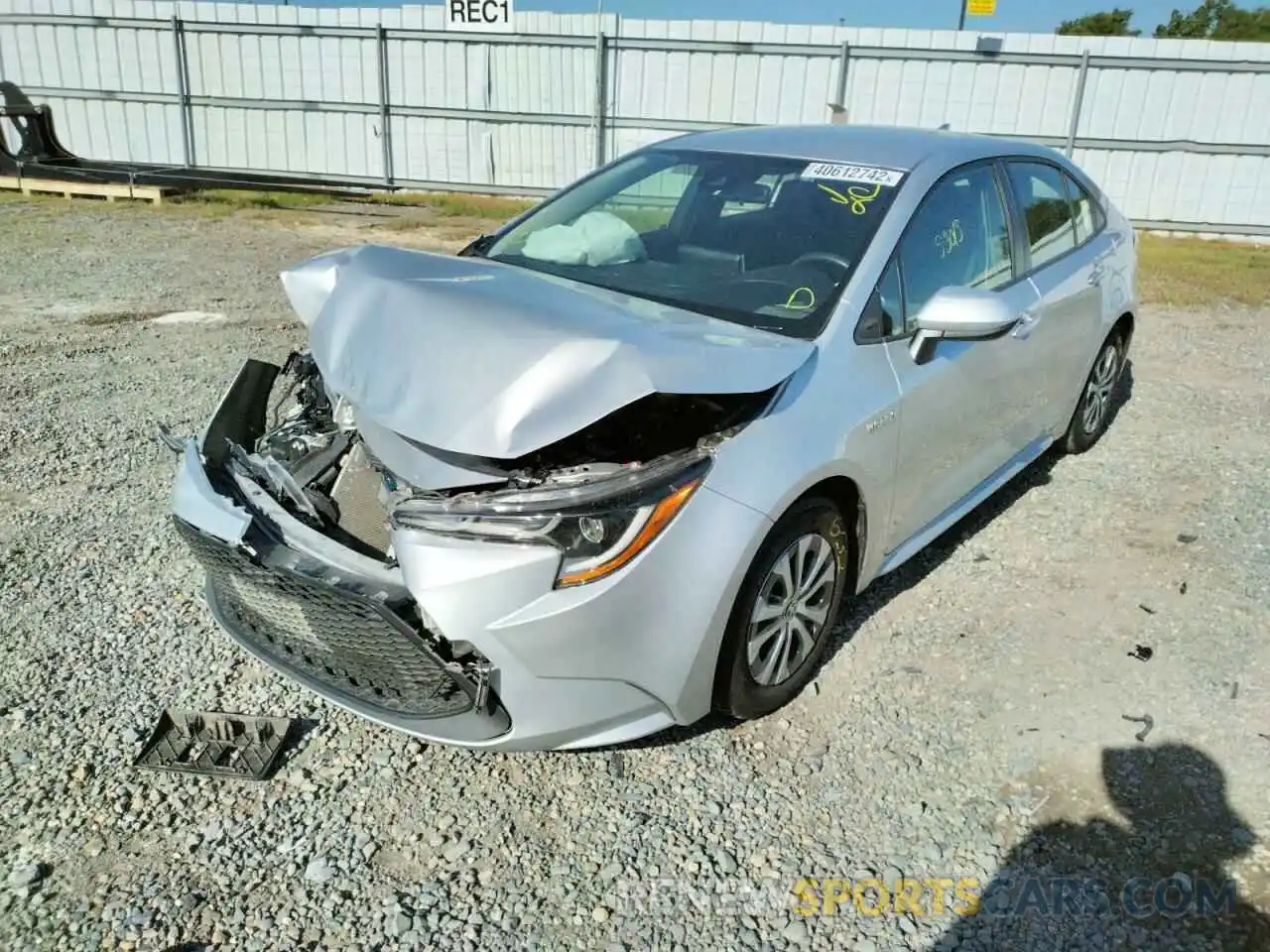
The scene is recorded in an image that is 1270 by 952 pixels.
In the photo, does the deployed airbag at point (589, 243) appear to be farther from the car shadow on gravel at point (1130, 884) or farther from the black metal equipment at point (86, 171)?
the black metal equipment at point (86, 171)

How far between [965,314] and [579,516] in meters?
1.44

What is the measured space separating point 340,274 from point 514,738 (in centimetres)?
153

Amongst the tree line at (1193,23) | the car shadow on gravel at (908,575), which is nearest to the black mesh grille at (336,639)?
the car shadow on gravel at (908,575)

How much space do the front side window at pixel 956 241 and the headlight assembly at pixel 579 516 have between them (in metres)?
1.29

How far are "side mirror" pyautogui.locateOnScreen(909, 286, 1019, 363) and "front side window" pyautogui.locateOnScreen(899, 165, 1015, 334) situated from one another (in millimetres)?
190

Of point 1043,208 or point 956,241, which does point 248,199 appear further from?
point 956,241

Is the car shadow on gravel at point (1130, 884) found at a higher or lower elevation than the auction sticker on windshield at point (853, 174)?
lower

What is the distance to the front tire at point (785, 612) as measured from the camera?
2.72 meters

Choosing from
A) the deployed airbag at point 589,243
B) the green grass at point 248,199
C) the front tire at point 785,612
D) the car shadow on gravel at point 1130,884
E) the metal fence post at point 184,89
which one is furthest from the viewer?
the metal fence post at point 184,89

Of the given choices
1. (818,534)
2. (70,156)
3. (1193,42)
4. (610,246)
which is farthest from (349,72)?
(818,534)

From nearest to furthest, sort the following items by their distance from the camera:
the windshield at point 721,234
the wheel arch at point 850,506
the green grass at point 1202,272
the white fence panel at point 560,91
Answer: the wheel arch at point 850,506
the windshield at point 721,234
the green grass at point 1202,272
the white fence panel at point 560,91

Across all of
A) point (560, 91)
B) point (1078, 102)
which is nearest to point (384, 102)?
point (560, 91)

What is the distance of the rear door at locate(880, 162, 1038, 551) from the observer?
327cm

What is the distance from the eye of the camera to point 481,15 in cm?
1475
